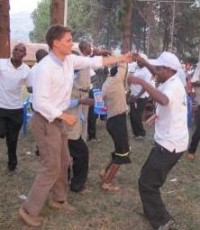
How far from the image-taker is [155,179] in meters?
4.91

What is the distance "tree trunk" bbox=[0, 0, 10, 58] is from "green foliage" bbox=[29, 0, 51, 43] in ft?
155

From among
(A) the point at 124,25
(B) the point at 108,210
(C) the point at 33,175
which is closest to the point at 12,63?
(C) the point at 33,175

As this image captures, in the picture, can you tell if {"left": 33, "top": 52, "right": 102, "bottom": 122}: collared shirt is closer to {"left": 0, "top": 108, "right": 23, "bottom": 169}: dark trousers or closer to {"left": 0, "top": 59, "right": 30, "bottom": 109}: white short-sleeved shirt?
{"left": 0, "top": 59, "right": 30, "bottom": 109}: white short-sleeved shirt

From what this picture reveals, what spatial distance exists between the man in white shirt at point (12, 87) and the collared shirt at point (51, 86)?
58.3 inches

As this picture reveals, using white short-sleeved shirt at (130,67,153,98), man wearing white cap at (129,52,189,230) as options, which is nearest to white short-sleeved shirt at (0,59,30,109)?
man wearing white cap at (129,52,189,230)

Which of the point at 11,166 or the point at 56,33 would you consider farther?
the point at 11,166

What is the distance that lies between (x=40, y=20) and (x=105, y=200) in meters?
53.8

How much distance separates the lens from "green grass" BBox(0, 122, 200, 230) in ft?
17.2

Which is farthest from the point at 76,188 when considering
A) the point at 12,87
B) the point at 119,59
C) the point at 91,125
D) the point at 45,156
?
the point at 91,125

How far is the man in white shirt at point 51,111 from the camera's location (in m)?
4.77

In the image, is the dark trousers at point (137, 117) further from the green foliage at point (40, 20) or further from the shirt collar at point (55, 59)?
the green foliage at point (40, 20)

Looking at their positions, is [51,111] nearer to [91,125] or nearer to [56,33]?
[56,33]

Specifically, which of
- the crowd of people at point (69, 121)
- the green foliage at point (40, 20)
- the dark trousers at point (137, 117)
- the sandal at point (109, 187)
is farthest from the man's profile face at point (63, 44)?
the green foliage at point (40, 20)

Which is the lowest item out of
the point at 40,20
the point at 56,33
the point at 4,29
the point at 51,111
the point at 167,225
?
the point at 40,20
